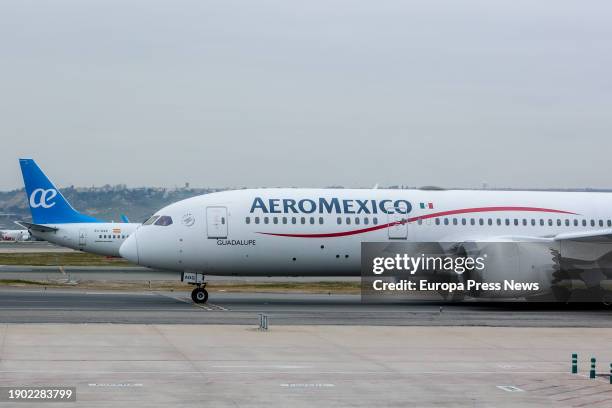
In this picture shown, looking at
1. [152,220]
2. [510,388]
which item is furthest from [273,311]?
[510,388]

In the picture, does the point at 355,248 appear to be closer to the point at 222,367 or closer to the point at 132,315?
the point at 132,315

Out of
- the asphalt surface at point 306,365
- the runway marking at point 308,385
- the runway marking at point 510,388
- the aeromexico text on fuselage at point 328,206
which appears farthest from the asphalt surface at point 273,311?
the runway marking at point 510,388

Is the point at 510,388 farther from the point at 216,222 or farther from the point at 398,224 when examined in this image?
the point at 398,224

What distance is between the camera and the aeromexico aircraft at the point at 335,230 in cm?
3919

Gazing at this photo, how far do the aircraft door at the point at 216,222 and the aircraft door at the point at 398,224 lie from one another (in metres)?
6.36

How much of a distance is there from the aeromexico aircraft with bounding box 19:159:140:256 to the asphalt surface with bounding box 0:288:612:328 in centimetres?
2859

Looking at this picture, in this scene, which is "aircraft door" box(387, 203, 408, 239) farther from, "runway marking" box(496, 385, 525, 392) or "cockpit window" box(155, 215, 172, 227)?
"runway marking" box(496, 385, 525, 392)

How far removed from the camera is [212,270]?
39406 millimetres

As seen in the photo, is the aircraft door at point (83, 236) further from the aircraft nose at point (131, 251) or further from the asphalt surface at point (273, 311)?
the aircraft nose at point (131, 251)

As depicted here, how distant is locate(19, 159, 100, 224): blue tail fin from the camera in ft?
236

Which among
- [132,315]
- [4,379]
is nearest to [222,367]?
[4,379]

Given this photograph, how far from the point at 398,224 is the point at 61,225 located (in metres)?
40.5

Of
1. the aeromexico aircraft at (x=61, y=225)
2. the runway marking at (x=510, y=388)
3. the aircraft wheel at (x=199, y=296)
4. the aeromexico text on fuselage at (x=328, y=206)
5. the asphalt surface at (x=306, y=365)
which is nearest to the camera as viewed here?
the asphalt surface at (x=306, y=365)

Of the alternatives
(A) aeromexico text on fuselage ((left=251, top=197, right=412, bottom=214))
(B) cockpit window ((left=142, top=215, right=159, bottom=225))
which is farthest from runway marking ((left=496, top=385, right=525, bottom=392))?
(B) cockpit window ((left=142, top=215, right=159, bottom=225))
